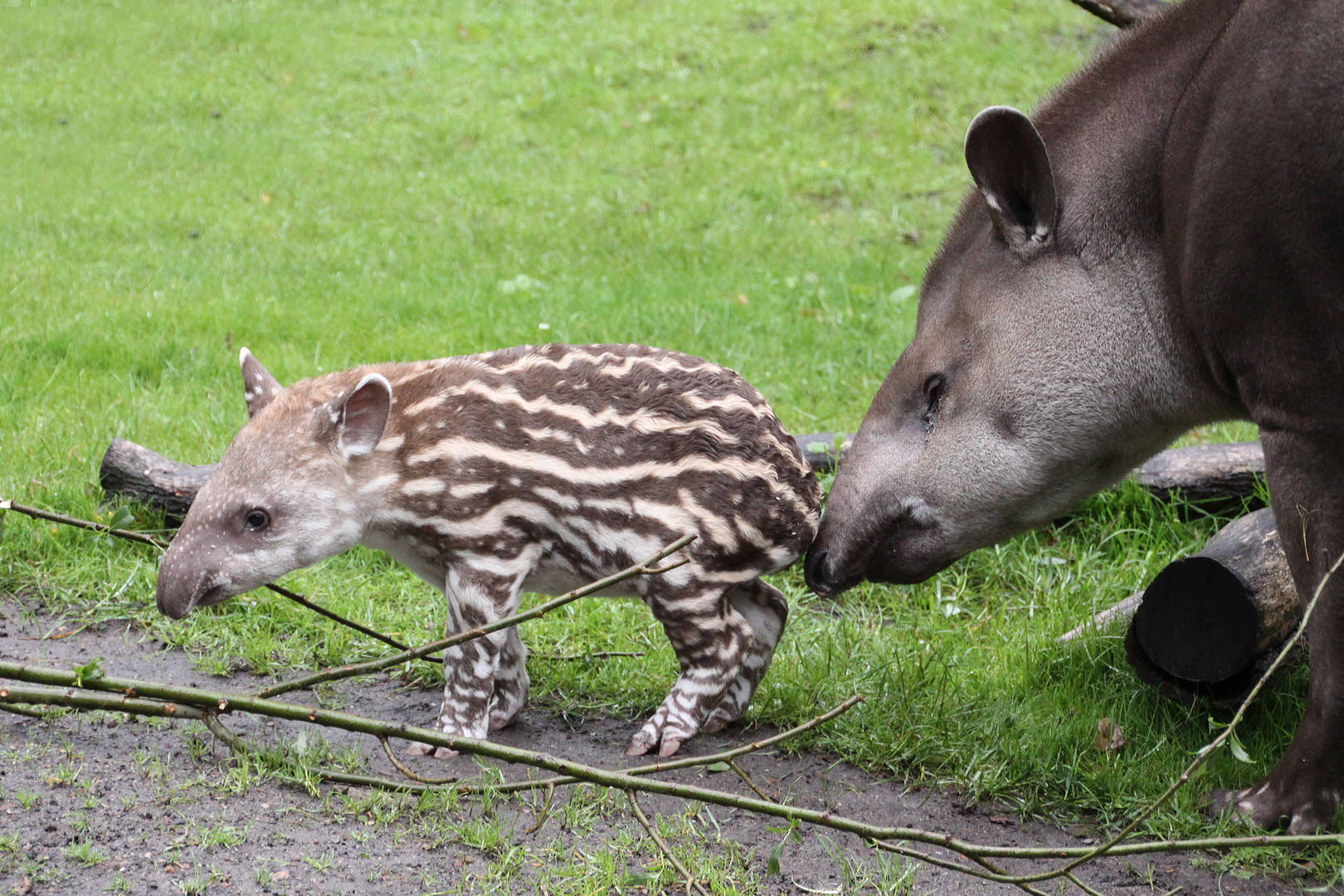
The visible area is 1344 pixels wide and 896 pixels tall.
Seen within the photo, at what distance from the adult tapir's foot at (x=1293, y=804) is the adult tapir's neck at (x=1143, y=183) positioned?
48.2 inches

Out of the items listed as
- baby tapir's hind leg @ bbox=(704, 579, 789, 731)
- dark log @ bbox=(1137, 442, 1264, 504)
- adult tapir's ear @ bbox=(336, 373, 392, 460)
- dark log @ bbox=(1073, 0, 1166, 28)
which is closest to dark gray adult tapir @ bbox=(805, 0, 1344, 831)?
baby tapir's hind leg @ bbox=(704, 579, 789, 731)

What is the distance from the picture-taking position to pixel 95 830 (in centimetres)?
377

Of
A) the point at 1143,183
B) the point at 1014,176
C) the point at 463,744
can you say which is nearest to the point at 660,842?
the point at 463,744

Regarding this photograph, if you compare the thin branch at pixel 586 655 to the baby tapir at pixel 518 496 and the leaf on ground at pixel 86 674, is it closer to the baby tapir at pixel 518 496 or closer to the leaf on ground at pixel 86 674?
the baby tapir at pixel 518 496

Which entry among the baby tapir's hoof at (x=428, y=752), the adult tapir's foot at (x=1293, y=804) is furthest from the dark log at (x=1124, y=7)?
the baby tapir's hoof at (x=428, y=752)

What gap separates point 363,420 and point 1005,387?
87.1 inches

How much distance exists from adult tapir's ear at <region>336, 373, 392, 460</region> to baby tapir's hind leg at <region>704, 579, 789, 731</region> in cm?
141

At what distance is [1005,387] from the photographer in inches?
175

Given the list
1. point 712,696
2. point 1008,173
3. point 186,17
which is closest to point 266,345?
point 712,696

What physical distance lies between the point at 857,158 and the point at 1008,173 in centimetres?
1057

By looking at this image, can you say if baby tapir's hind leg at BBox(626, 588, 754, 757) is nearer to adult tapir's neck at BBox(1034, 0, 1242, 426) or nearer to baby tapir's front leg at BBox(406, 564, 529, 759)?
baby tapir's front leg at BBox(406, 564, 529, 759)

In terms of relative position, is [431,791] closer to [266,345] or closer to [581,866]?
[581,866]

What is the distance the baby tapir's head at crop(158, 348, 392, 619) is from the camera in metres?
4.35

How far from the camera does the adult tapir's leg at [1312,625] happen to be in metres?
3.88
